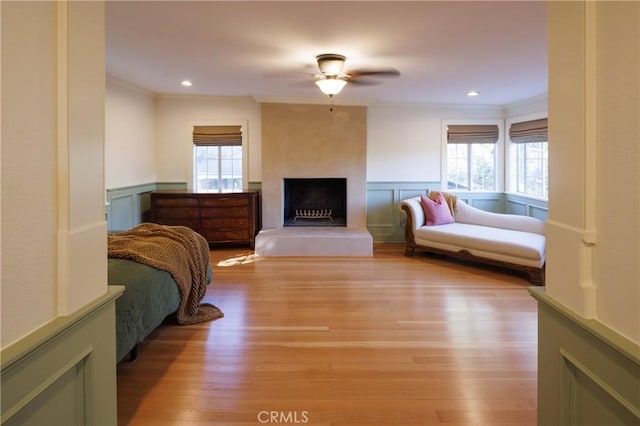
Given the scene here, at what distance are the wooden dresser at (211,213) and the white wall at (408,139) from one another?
7.13 ft

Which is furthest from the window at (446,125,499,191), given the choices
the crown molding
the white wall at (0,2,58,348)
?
the white wall at (0,2,58,348)

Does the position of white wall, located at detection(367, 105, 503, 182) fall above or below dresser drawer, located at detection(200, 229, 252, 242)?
above

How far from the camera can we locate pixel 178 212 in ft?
19.6

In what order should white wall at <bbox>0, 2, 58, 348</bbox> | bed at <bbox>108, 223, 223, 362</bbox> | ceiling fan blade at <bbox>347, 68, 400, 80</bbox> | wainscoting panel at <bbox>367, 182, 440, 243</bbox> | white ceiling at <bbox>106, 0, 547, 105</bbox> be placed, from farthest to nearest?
wainscoting panel at <bbox>367, 182, 440, 243</bbox> < ceiling fan blade at <bbox>347, 68, 400, 80</bbox> < white ceiling at <bbox>106, 0, 547, 105</bbox> < bed at <bbox>108, 223, 223, 362</bbox> < white wall at <bbox>0, 2, 58, 348</bbox>

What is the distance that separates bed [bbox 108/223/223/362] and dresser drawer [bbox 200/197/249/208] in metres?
2.31

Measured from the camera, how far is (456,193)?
6980 millimetres

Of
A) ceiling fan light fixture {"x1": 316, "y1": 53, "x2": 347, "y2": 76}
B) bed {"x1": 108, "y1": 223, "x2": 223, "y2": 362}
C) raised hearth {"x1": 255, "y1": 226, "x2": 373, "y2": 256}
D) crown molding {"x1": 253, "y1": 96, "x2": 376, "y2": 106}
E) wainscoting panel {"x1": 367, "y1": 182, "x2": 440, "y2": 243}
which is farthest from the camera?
wainscoting panel {"x1": 367, "y1": 182, "x2": 440, "y2": 243}

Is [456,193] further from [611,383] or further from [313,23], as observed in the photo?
[611,383]

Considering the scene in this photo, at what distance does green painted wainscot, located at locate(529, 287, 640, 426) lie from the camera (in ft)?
3.04

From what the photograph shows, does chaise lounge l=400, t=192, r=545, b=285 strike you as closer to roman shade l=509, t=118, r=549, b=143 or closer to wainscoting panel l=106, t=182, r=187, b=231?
roman shade l=509, t=118, r=549, b=143

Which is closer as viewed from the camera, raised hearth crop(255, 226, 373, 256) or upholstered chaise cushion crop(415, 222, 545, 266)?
upholstered chaise cushion crop(415, 222, 545, 266)

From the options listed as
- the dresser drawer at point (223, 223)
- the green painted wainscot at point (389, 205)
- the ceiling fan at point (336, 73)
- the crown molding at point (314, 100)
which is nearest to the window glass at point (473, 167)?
the green painted wainscot at point (389, 205)

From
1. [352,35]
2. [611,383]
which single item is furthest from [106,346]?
[352,35]

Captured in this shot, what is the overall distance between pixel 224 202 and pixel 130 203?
1.27 metres
